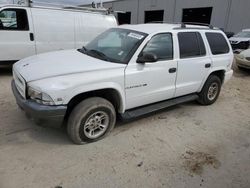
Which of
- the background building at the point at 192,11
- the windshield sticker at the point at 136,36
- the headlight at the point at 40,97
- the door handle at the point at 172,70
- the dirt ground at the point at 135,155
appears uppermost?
the background building at the point at 192,11

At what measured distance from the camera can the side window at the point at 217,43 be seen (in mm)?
4660

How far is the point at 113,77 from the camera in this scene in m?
3.16

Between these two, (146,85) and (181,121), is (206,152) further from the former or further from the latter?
(146,85)

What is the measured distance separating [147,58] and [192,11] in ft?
84.8

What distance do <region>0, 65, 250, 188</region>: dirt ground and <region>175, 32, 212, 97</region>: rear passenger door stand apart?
2.24ft

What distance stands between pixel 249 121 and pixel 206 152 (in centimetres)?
182

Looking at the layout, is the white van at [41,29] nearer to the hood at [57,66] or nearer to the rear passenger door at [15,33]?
the rear passenger door at [15,33]

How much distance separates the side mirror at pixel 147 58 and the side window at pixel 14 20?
14.9ft

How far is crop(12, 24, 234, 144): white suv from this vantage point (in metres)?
2.87

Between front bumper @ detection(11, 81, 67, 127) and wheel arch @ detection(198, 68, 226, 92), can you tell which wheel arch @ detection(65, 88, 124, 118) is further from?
wheel arch @ detection(198, 68, 226, 92)

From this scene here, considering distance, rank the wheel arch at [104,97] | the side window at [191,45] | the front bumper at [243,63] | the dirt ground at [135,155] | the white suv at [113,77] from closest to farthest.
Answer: the dirt ground at [135,155]
the white suv at [113,77]
the wheel arch at [104,97]
the side window at [191,45]
the front bumper at [243,63]

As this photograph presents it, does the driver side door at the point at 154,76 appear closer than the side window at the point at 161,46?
Yes

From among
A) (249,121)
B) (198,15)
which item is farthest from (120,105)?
(198,15)

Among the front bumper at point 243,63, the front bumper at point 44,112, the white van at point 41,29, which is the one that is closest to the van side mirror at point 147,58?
the front bumper at point 44,112
